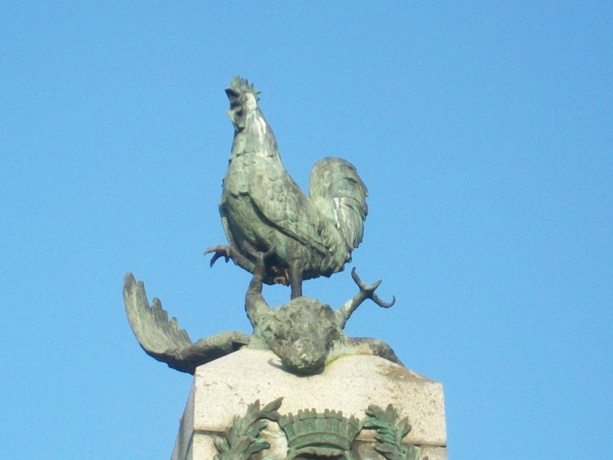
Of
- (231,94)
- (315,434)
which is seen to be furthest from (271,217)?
(315,434)

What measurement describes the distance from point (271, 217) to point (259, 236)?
202 millimetres

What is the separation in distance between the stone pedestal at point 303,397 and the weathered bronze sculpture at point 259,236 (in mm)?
604

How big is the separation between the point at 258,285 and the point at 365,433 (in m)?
1.94

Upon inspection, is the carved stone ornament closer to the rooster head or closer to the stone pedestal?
the stone pedestal

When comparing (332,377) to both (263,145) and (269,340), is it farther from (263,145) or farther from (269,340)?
(263,145)

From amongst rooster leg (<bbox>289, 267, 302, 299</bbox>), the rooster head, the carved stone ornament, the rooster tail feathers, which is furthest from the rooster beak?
the carved stone ornament

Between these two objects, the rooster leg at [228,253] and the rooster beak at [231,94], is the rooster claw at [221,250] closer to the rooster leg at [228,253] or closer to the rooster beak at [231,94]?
the rooster leg at [228,253]

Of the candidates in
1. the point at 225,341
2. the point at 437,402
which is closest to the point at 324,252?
the point at 225,341

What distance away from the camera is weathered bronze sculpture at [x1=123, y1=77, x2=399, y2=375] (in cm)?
1092

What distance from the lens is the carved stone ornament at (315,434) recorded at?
922 cm

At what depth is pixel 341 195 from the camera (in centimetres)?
1216

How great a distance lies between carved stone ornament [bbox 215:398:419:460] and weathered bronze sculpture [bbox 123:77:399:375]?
3.03ft

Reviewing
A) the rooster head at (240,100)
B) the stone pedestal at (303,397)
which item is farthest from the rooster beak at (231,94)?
the stone pedestal at (303,397)

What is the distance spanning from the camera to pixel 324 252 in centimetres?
1147
